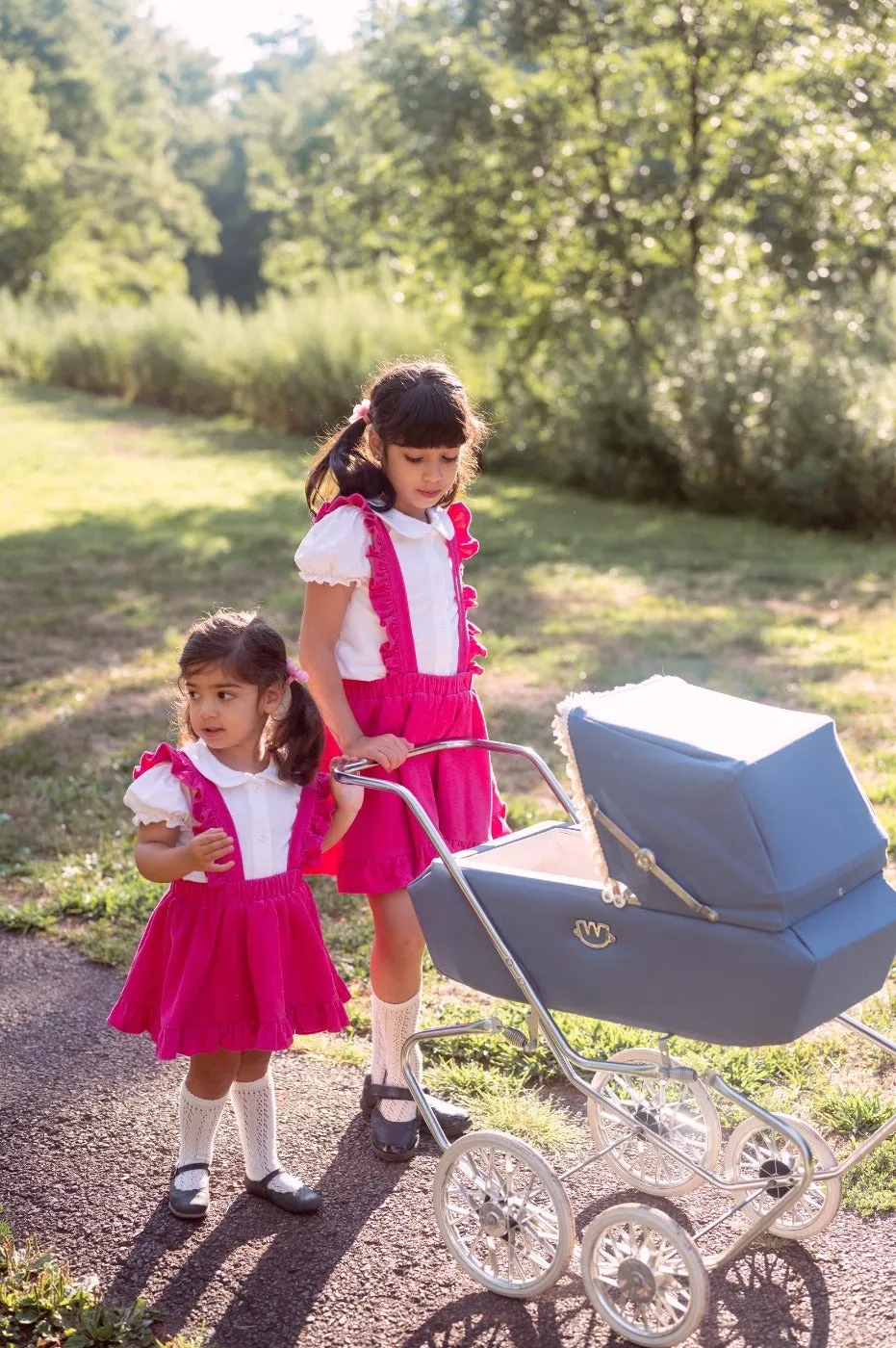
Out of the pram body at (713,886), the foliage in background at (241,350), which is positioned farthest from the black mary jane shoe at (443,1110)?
the foliage in background at (241,350)

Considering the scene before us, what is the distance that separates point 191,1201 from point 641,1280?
98 centimetres

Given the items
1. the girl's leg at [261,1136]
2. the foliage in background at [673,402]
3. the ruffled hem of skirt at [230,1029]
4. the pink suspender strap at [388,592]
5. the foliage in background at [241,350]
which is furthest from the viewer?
the foliage in background at [241,350]

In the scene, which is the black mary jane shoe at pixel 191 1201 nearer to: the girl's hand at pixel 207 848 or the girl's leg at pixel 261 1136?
the girl's leg at pixel 261 1136

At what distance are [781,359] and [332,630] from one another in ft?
33.3

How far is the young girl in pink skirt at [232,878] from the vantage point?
2.88 metres

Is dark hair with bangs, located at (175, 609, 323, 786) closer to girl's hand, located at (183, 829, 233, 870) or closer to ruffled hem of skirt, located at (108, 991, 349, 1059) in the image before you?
girl's hand, located at (183, 829, 233, 870)

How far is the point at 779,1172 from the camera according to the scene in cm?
286

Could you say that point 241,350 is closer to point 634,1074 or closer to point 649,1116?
point 649,1116

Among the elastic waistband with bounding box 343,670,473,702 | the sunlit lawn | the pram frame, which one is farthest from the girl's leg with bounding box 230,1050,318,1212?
the elastic waistband with bounding box 343,670,473,702

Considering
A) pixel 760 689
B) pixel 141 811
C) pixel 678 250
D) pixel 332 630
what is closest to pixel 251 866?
pixel 141 811

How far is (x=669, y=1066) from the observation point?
2.57 meters

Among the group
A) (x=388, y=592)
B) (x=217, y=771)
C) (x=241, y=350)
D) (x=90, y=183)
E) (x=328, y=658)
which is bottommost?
(x=241, y=350)

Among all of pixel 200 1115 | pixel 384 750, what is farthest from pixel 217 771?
pixel 200 1115

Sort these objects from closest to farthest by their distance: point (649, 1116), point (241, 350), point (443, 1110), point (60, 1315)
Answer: point (60, 1315)
point (649, 1116)
point (443, 1110)
point (241, 350)
